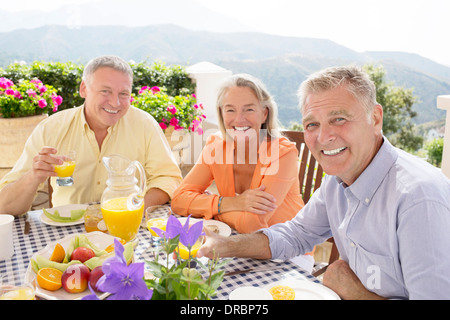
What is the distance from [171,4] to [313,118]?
31952 mm

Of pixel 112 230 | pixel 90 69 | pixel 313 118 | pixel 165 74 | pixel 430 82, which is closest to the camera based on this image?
pixel 313 118

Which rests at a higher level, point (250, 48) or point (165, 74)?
point (250, 48)

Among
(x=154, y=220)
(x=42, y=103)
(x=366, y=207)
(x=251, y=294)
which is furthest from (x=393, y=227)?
(x=42, y=103)

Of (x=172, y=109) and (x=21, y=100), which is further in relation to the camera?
(x=172, y=109)

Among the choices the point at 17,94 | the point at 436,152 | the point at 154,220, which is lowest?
the point at 436,152

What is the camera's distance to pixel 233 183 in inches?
87.0

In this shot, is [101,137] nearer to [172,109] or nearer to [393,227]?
[393,227]

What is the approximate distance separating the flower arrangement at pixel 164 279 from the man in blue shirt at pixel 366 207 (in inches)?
20.2

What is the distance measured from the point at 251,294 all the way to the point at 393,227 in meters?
0.51

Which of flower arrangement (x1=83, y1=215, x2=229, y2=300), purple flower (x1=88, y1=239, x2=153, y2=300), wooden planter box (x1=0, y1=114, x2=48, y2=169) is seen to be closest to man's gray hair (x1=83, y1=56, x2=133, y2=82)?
flower arrangement (x1=83, y1=215, x2=229, y2=300)

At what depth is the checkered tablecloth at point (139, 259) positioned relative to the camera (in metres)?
1.26
